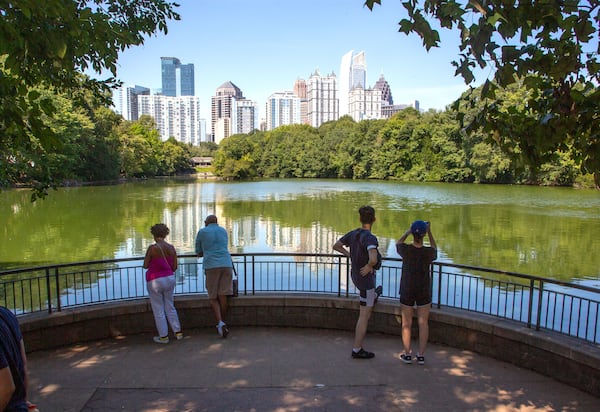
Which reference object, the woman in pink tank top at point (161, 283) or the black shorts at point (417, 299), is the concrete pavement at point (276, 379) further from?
the black shorts at point (417, 299)

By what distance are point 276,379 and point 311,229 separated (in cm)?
1912

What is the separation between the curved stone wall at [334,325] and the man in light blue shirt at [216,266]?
34cm

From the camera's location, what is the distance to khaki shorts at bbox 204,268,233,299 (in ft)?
21.0

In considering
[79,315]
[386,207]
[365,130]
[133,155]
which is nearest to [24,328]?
[79,315]

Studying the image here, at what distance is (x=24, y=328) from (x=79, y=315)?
0.63 metres

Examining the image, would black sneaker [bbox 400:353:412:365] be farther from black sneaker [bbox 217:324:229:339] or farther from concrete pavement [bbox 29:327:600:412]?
black sneaker [bbox 217:324:229:339]

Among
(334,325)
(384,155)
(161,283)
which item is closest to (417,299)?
(334,325)

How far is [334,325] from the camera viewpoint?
670cm

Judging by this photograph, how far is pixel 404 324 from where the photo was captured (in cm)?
546

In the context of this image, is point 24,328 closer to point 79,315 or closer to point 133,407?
point 79,315

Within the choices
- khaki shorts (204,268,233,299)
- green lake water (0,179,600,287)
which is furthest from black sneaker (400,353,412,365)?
green lake water (0,179,600,287)

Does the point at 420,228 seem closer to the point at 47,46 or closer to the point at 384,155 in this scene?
the point at 47,46

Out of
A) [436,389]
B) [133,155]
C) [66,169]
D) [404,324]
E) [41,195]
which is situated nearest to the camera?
[436,389]

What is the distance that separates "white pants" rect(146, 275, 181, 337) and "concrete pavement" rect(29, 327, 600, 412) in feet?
0.85
